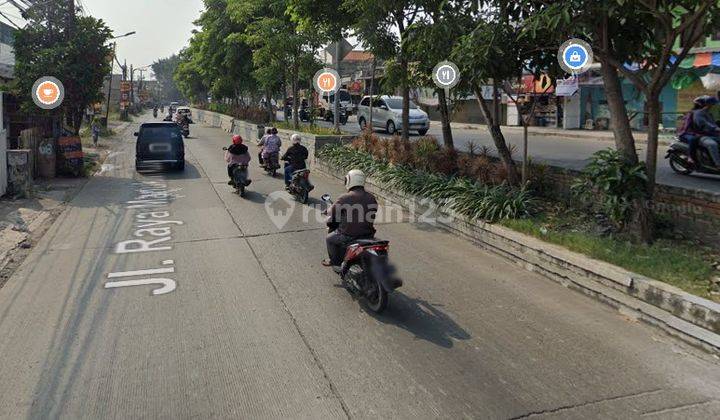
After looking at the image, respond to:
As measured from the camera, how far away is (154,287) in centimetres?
718

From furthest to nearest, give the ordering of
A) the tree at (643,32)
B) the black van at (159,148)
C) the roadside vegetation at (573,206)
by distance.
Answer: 1. the black van at (159,148)
2. the tree at (643,32)
3. the roadside vegetation at (573,206)

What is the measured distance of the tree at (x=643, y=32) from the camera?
7.10 meters

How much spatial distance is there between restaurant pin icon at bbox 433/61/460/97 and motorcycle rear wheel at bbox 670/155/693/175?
209 inches

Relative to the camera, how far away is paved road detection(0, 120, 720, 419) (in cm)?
434

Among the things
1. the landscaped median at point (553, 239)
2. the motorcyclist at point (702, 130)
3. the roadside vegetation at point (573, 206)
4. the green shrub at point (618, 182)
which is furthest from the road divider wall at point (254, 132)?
the green shrub at point (618, 182)

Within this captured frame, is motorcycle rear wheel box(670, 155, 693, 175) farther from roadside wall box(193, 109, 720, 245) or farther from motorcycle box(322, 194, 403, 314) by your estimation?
motorcycle box(322, 194, 403, 314)

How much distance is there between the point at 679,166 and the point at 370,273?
9.33 metres

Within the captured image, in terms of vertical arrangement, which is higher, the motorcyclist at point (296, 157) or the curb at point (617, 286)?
the motorcyclist at point (296, 157)

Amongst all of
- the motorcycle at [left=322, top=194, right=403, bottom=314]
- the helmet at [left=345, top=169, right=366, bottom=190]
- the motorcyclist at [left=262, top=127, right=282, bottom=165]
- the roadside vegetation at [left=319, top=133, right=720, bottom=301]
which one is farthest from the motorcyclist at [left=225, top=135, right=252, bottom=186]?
the motorcycle at [left=322, top=194, right=403, bottom=314]

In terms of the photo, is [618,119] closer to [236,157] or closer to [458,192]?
[458,192]

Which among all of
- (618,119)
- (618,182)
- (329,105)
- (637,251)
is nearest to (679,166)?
(618,119)

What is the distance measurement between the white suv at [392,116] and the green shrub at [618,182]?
19477 mm

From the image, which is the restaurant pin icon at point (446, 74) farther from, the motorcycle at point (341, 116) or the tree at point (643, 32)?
the motorcycle at point (341, 116)

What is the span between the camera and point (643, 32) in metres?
8.85
